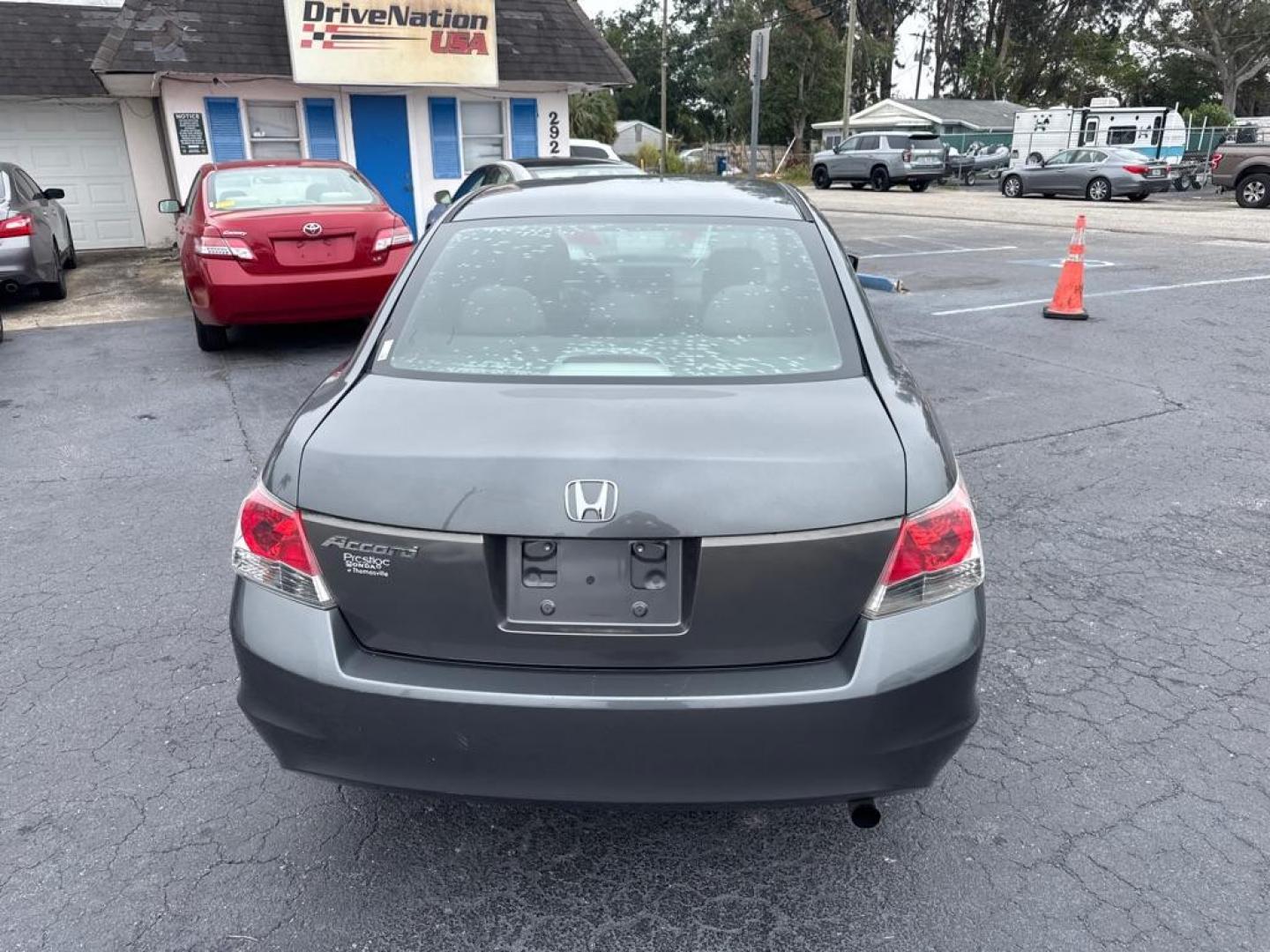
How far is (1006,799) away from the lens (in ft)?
8.80

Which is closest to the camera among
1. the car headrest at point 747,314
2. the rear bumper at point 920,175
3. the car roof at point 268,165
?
the car headrest at point 747,314

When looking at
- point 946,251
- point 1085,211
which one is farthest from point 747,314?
point 1085,211

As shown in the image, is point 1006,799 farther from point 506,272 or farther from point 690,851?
point 506,272

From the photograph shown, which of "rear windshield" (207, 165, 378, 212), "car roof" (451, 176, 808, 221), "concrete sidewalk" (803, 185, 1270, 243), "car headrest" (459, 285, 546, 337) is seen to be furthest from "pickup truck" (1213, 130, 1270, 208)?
"car headrest" (459, 285, 546, 337)

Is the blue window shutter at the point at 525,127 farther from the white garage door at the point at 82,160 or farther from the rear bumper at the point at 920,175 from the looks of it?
the rear bumper at the point at 920,175

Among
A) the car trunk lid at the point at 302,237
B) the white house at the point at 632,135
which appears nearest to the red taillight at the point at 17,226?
the car trunk lid at the point at 302,237

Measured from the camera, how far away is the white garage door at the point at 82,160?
15812mm

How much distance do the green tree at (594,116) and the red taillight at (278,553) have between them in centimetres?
3970

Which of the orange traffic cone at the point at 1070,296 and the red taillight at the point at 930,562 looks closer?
the red taillight at the point at 930,562

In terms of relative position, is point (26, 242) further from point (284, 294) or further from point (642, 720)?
point (642, 720)

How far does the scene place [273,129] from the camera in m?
14.7

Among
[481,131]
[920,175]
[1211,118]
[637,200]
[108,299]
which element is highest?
[1211,118]

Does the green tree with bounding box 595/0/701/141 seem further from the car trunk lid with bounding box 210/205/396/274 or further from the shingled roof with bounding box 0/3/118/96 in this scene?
the car trunk lid with bounding box 210/205/396/274

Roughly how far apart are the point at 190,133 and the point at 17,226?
193 inches
